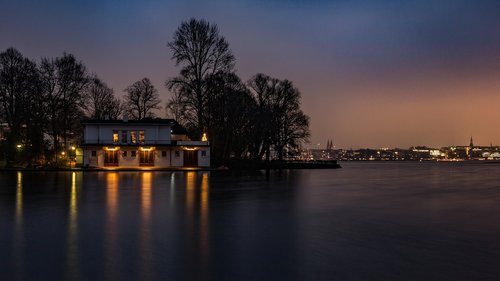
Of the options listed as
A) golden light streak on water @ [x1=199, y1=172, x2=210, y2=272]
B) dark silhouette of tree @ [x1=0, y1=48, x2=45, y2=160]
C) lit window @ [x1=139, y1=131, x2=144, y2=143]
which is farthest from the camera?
lit window @ [x1=139, y1=131, x2=144, y2=143]

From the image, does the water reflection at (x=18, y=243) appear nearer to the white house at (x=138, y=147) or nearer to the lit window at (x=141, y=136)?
the white house at (x=138, y=147)

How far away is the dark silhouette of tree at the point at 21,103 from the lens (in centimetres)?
5744

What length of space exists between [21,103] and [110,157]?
1263 centimetres

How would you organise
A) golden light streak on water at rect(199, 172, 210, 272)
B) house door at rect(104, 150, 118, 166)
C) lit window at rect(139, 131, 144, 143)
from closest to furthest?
golden light streak on water at rect(199, 172, 210, 272)
house door at rect(104, 150, 118, 166)
lit window at rect(139, 131, 144, 143)

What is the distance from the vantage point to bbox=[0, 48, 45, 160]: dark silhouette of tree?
57.4 m

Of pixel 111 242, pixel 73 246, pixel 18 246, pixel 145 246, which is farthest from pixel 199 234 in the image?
pixel 18 246

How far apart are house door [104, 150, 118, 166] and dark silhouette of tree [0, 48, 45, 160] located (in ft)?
27.7

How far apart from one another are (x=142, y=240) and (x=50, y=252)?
204 cm

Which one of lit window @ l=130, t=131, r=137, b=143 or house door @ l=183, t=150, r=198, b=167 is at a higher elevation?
lit window @ l=130, t=131, r=137, b=143

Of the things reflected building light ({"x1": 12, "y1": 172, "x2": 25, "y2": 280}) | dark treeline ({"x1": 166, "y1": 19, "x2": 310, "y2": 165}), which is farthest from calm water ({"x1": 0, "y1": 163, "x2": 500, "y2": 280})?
dark treeline ({"x1": 166, "y1": 19, "x2": 310, "y2": 165})

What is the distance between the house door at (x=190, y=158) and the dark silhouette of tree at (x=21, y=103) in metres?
18.6

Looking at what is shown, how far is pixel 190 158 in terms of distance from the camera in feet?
203

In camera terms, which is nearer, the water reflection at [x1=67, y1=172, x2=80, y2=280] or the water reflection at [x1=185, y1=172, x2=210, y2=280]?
Result: the water reflection at [x1=67, y1=172, x2=80, y2=280]

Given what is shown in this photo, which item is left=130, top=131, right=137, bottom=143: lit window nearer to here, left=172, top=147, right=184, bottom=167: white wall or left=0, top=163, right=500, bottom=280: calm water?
left=172, top=147, right=184, bottom=167: white wall
